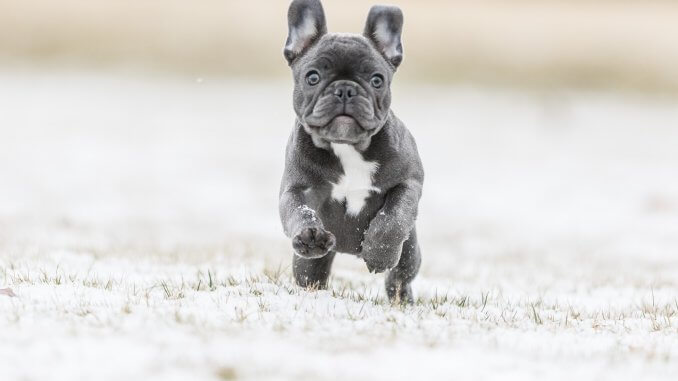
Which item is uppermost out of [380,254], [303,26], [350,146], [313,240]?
[303,26]

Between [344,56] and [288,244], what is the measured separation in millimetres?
8016

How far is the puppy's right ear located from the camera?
22.5ft

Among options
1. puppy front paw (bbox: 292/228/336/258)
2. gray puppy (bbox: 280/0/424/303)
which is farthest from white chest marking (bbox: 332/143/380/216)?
puppy front paw (bbox: 292/228/336/258)

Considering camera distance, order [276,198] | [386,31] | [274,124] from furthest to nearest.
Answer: [274,124] → [276,198] → [386,31]

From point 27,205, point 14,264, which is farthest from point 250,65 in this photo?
point 14,264

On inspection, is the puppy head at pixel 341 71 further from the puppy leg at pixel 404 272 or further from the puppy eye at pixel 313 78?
the puppy leg at pixel 404 272

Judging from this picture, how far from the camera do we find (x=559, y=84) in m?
35.3

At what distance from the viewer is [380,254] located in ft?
21.1

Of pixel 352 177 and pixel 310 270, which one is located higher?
pixel 352 177

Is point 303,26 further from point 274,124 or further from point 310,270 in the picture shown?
point 274,124

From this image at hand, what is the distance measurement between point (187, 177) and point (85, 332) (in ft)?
58.9

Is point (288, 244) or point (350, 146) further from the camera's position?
point (288, 244)

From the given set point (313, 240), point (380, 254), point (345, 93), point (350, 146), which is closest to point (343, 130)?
point (345, 93)

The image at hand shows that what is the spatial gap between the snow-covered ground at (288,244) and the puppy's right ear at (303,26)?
1.79 metres
